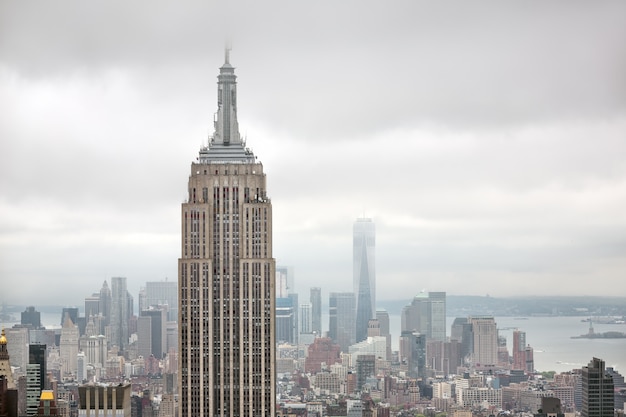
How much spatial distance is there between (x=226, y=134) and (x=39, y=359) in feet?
6.89

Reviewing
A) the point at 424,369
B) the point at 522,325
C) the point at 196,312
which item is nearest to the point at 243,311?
the point at 196,312

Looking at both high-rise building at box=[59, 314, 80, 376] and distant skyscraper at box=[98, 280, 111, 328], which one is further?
high-rise building at box=[59, 314, 80, 376]

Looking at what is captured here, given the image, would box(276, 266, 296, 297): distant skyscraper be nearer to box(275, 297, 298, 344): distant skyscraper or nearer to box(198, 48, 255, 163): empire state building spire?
box(275, 297, 298, 344): distant skyscraper

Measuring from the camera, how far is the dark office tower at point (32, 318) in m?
9.34

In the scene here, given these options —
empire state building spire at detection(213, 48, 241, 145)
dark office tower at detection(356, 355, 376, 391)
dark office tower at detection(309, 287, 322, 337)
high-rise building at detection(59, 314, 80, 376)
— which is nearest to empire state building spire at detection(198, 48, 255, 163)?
empire state building spire at detection(213, 48, 241, 145)

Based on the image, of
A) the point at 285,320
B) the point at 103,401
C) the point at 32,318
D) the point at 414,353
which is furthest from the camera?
the point at 414,353

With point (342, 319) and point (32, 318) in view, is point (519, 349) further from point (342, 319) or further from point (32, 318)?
point (32, 318)

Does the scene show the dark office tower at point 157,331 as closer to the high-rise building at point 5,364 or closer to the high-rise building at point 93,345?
the high-rise building at point 93,345

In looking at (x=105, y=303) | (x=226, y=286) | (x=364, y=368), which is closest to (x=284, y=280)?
(x=226, y=286)

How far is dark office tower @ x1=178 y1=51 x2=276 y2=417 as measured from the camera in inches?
389

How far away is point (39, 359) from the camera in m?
10.1

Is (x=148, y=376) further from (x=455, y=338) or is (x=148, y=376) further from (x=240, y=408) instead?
(x=455, y=338)

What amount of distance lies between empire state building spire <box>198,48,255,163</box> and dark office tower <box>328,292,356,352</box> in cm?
177

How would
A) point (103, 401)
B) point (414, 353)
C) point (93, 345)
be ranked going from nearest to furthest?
point (103, 401), point (93, 345), point (414, 353)
